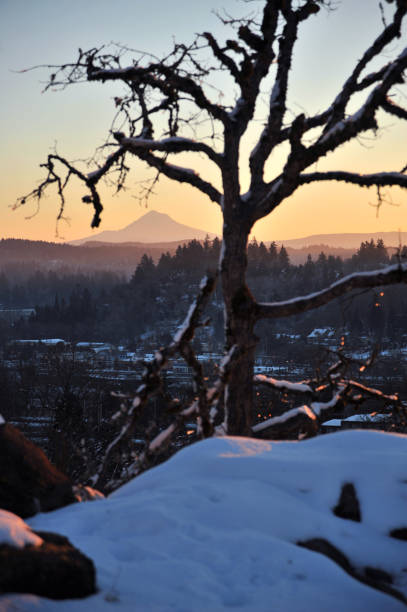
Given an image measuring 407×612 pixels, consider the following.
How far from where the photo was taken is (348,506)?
442 cm

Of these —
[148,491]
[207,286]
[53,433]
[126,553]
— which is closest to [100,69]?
[207,286]

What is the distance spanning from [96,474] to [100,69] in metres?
5.86

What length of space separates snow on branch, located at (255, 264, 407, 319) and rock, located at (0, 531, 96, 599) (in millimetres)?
4542

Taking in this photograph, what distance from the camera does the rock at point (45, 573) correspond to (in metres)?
3.15

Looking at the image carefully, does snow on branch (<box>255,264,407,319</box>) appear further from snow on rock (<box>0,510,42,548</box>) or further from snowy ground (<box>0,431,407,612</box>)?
snow on rock (<box>0,510,42,548</box>)

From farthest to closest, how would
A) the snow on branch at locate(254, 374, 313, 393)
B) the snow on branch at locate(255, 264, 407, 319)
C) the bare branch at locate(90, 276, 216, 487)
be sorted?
the snow on branch at locate(254, 374, 313, 393) < the snow on branch at locate(255, 264, 407, 319) < the bare branch at locate(90, 276, 216, 487)

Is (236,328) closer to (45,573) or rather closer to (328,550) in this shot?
(328,550)

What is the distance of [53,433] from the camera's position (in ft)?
155

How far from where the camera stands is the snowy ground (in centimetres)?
334

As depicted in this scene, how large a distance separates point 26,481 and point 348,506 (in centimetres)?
270

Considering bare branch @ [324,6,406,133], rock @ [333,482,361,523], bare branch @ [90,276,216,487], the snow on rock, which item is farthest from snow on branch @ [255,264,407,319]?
the snow on rock

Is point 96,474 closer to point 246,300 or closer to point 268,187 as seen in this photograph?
point 246,300

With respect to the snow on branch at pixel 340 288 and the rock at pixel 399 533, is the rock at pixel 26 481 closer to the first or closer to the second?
the rock at pixel 399 533

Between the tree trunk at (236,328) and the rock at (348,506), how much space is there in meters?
3.31
